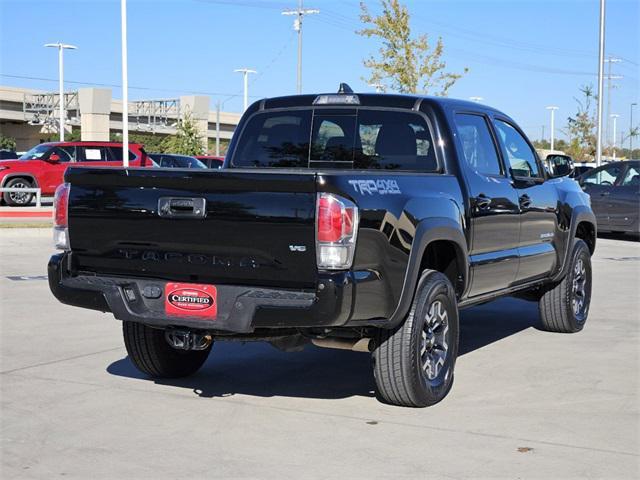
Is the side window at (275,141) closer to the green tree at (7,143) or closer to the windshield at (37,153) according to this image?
the windshield at (37,153)

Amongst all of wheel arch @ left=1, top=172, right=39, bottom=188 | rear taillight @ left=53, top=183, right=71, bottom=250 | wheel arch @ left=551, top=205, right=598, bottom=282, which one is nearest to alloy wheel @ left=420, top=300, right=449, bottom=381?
→ rear taillight @ left=53, top=183, right=71, bottom=250

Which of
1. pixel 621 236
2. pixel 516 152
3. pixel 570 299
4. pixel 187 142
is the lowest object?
pixel 621 236

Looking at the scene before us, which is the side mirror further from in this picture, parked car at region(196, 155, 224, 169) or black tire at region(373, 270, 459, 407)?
parked car at region(196, 155, 224, 169)

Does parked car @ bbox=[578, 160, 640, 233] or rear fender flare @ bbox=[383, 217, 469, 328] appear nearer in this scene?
rear fender flare @ bbox=[383, 217, 469, 328]

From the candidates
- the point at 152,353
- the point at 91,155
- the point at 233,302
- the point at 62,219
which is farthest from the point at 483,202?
the point at 91,155

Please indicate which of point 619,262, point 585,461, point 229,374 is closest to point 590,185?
point 619,262

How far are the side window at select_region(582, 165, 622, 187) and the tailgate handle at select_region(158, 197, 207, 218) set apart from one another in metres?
15.7

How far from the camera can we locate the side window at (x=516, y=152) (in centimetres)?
779

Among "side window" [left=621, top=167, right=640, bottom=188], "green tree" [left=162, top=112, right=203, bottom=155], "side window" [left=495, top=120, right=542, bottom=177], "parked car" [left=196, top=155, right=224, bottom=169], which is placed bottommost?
"side window" [left=621, top=167, right=640, bottom=188]

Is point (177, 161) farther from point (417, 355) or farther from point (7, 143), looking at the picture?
point (7, 143)

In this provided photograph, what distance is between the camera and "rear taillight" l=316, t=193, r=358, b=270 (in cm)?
516

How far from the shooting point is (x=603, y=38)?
30844 millimetres

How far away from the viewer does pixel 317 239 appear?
5.18 meters

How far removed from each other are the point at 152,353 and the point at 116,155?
22.0 meters
